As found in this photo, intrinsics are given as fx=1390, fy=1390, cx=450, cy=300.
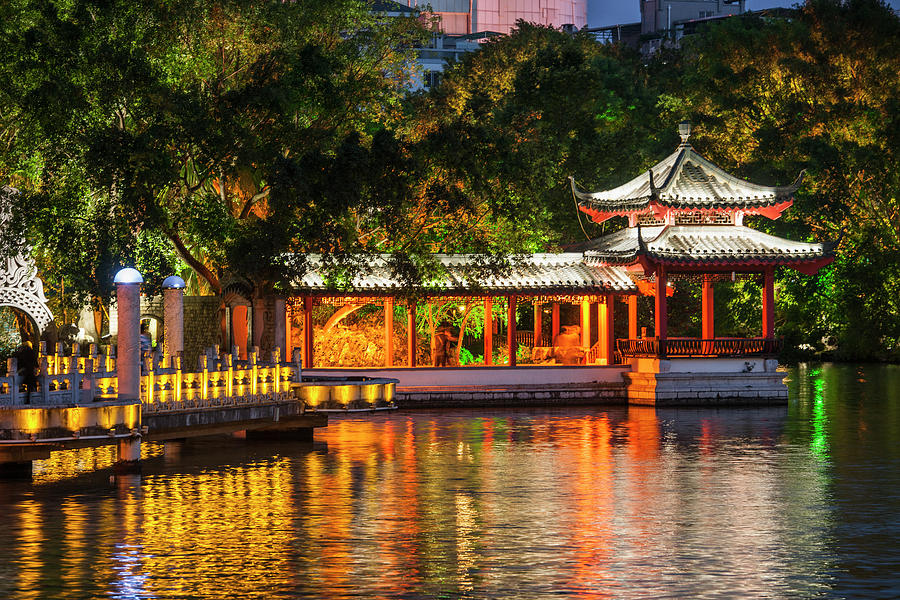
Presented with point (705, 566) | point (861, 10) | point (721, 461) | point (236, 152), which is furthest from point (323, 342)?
point (861, 10)

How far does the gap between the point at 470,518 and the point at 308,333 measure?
63.6 feet

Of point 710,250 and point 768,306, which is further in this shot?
point 768,306

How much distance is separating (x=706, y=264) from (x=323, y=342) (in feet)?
34.1

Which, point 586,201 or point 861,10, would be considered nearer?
point 586,201

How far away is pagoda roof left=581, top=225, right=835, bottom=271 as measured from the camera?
118 ft

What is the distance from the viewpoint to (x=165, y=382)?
71.2 ft

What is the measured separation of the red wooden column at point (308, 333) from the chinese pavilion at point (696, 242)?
8006mm

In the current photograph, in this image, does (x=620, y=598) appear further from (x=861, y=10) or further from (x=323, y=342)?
(x=861, y=10)

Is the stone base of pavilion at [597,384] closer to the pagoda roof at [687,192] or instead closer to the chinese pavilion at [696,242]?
the chinese pavilion at [696,242]

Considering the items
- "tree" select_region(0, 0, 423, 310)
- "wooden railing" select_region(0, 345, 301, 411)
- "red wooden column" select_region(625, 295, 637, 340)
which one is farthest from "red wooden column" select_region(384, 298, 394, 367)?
"wooden railing" select_region(0, 345, 301, 411)

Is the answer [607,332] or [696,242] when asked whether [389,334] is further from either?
[696,242]

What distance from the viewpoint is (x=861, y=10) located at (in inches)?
2292

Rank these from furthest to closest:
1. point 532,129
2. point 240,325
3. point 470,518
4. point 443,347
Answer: point 532,129 → point 443,347 → point 240,325 → point 470,518

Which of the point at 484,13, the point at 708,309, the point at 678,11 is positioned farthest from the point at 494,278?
the point at 484,13
